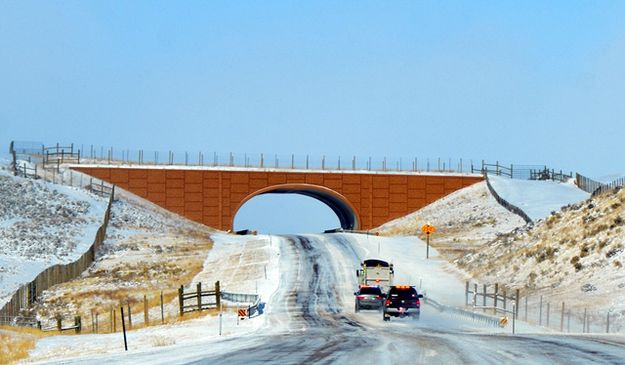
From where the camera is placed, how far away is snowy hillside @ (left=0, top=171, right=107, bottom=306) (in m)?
71.3

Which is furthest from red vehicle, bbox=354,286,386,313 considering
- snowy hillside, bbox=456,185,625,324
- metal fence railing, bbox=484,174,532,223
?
metal fence railing, bbox=484,174,532,223

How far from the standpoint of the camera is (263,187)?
105m

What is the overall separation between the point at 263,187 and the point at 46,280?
1626 inches

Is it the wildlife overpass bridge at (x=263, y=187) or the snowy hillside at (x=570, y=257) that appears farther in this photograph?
the wildlife overpass bridge at (x=263, y=187)

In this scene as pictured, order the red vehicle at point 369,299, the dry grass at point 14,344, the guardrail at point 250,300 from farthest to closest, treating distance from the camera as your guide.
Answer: the red vehicle at point 369,299 → the guardrail at point 250,300 → the dry grass at point 14,344

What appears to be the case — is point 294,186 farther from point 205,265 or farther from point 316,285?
point 316,285

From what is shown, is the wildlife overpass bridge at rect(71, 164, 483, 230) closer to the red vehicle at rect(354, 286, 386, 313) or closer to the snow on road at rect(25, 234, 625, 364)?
the snow on road at rect(25, 234, 625, 364)

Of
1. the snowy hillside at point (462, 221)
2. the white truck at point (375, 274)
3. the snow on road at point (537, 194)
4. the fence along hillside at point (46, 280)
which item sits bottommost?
the fence along hillside at point (46, 280)

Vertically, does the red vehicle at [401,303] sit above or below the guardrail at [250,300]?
above

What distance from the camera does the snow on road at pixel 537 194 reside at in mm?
97000

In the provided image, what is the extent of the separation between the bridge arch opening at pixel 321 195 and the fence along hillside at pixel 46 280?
74.4 ft

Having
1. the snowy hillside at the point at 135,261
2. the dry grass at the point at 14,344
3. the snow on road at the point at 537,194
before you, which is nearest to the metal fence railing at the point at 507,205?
the snow on road at the point at 537,194

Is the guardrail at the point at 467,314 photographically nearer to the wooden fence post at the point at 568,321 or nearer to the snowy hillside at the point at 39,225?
the wooden fence post at the point at 568,321

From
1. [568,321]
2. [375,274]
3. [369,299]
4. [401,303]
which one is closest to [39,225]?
[375,274]
